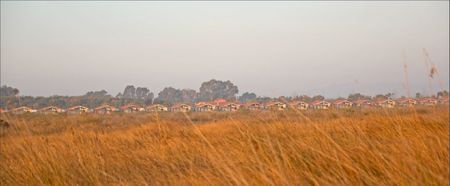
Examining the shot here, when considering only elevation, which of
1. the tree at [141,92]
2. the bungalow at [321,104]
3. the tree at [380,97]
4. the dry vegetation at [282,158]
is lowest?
the dry vegetation at [282,158]

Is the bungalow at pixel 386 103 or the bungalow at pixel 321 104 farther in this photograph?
the bungalow at pixel 321 104

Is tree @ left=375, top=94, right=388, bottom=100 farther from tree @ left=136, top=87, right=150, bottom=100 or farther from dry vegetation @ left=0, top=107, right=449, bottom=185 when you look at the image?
tree @ left=136, top=87, right=150, bottom=100

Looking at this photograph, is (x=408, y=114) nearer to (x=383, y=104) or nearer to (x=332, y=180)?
(x=383, y=104)

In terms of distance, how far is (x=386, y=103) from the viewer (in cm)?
366

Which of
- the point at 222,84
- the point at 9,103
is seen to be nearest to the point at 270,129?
the point at 9,103

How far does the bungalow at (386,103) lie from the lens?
11.6ft

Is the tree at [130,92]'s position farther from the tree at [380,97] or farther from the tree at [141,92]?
the tree at [380,97]

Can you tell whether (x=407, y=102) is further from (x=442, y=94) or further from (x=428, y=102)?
(x=442, y=94)

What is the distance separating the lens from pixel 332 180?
5.76 ft

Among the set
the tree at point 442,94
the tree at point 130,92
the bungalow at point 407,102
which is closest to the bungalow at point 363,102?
the bungalow at point 407,102

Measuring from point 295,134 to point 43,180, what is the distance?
7.58ft

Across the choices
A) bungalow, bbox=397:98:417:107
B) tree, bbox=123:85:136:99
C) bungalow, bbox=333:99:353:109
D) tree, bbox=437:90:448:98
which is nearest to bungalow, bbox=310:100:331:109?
bungalow, bbox=333:99:353:109

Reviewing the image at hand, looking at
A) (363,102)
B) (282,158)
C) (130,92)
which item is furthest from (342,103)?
(130,92)

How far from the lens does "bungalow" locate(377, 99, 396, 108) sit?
353 centimetres
